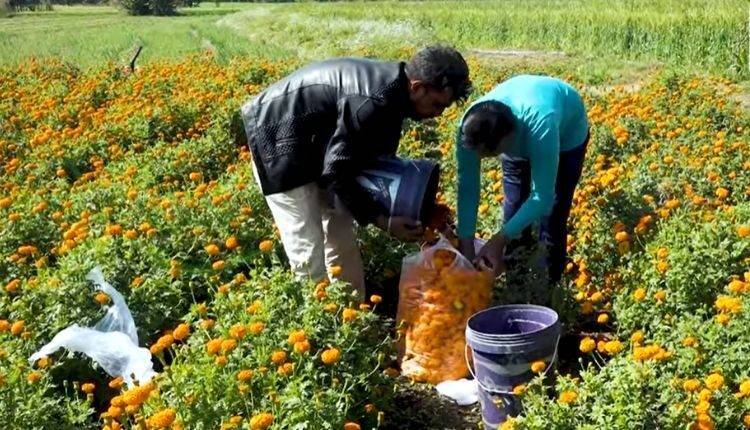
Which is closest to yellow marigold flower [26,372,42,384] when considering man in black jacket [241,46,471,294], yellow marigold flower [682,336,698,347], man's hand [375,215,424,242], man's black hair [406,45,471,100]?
man in black jacket [241,46,471,294]

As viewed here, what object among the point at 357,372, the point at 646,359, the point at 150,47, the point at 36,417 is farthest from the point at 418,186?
the point at 150,47

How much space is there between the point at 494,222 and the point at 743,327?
190cm

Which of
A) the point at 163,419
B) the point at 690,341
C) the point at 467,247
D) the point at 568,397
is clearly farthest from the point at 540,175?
the point at 163,419

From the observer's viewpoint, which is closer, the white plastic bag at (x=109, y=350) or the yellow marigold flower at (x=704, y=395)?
the yellow marigold flower at (x=704, y=395)

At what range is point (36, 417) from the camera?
2.79 metres

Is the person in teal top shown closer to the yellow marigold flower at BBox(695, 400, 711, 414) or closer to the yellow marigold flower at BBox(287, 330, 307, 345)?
the yellow marigold flower at BBox(287, 330, 307, 345)

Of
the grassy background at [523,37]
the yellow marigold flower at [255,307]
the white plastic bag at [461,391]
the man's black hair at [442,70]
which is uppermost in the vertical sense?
the man's black hair at [442,70]

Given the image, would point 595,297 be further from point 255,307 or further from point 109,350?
point 109,350

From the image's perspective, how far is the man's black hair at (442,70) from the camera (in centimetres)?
313

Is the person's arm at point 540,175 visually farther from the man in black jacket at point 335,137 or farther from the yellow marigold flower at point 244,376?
the yellow marigold flower at point 244,376

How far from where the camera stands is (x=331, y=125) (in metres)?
3.51

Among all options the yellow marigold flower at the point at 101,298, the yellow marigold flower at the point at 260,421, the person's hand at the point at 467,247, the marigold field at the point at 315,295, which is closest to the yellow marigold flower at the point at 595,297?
the marigold field at the point at 315,295

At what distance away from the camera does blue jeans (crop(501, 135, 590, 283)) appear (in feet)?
13.0

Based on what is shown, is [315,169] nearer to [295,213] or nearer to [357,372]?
[295,213]
